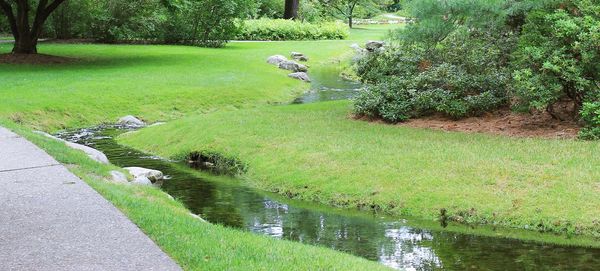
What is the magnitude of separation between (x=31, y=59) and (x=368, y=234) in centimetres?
2401

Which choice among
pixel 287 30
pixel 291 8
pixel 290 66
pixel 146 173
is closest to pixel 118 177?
pixel 146 173

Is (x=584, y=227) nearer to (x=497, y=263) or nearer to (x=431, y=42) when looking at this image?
(x=497, y=263)

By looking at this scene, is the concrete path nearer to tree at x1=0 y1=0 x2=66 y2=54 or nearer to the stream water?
the stream water

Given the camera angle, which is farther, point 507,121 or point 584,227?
point 507,121

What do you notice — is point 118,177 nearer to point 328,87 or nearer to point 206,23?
point 328,87

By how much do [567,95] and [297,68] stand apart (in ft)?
68.5

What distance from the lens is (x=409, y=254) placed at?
973 cm

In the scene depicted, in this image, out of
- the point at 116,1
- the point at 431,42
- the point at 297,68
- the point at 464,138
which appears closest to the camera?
the point at 464,138

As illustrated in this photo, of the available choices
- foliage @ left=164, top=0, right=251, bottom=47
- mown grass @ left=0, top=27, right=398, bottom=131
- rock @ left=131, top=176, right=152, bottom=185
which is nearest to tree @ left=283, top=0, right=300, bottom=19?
foliage @ left=164, top=0, right=251, bottom=47

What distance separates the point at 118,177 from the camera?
12.6 meters

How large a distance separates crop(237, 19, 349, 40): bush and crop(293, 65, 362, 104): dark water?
11.2 meters

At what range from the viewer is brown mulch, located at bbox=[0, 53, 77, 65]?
30.4 meters

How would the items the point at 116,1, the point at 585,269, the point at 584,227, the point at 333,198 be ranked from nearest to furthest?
the point at 585,269
the point at 584,227
the point at 333,198
the point at 116,1

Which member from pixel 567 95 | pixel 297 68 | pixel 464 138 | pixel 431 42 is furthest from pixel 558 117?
pixel 297 68
